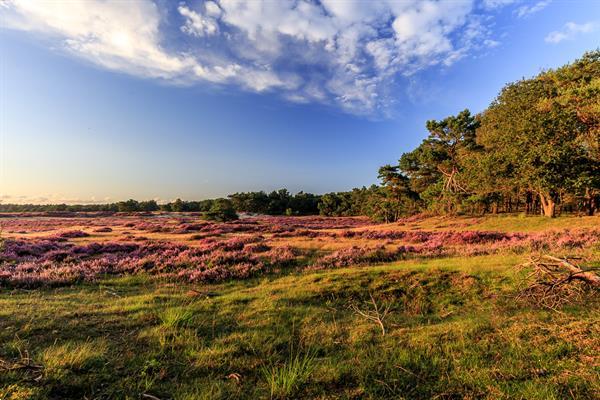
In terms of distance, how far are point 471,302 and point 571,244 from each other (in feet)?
39.5

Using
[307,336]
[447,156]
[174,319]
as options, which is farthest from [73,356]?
[447,156]

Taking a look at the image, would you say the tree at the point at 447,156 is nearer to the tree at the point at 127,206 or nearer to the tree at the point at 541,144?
the tree at the point at 541,144

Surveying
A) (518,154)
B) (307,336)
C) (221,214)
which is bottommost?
(307,336)

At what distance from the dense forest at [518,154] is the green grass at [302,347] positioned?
2055 cm

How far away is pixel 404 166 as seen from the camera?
47344mm

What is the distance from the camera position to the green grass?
3510 millimetres

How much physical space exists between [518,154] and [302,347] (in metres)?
28.9

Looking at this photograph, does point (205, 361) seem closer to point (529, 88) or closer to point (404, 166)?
point (529, 88)

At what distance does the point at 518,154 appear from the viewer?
24.8m

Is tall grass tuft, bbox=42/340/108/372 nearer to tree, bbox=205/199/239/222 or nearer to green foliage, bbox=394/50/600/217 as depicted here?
green foliage, bbox=394/50/600/217

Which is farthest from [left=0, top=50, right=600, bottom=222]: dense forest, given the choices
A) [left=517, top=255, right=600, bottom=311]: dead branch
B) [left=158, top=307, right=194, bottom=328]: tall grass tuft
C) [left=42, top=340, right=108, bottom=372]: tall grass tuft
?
[left=42, top=340, right=108, bottom=372]: tall grass tuft

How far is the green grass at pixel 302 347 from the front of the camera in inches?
138

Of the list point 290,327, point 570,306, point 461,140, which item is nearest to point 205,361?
point 290,327

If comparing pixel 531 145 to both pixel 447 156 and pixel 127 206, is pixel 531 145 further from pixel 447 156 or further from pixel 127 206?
pixel 127 206
